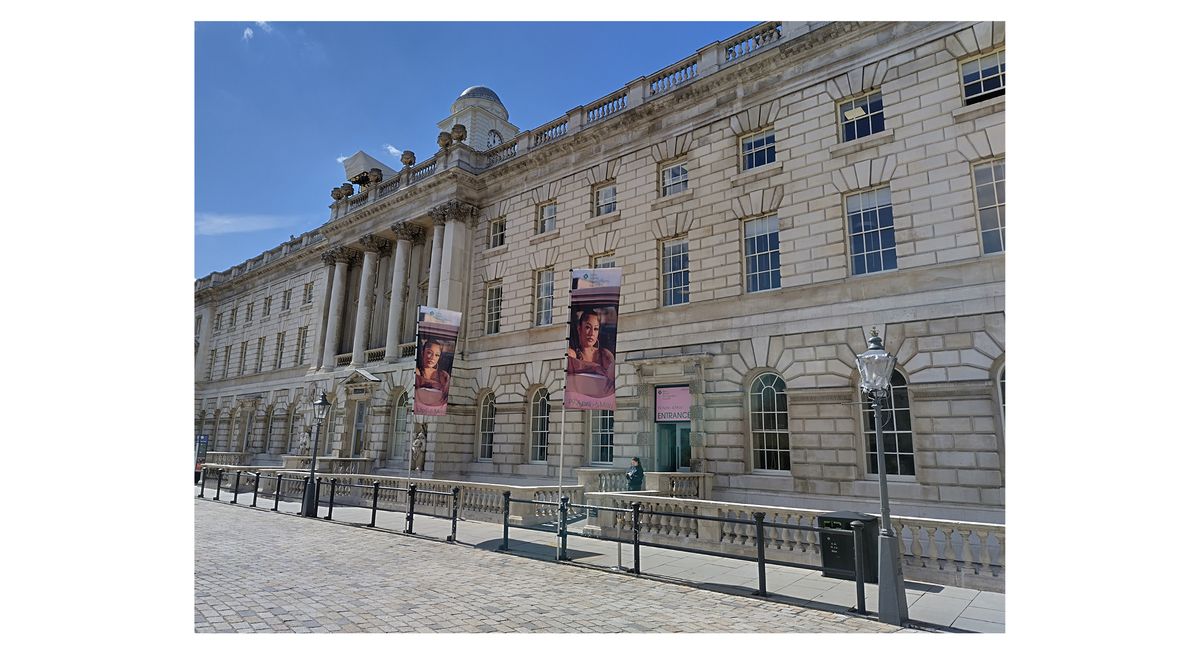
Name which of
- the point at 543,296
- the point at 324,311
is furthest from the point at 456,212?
the point at 324,311

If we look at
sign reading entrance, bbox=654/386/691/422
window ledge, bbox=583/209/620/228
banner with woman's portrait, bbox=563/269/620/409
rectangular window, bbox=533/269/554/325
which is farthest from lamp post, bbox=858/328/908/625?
rectangular window, bbox=533/269/554/325

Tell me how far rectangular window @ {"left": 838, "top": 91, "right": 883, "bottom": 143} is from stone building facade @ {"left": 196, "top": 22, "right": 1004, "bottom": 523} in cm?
6

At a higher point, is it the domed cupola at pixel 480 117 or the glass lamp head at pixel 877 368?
the domed cupola at pixel 480 117

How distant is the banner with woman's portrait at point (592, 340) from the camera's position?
12.2 m

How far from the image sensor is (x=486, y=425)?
76.3ft

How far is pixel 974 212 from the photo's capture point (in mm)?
13164

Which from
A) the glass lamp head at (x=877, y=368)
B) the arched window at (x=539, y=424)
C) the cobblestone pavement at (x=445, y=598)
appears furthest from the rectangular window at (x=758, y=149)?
the cobblestone pavement at (x=445, y=598)

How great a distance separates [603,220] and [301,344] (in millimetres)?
23496

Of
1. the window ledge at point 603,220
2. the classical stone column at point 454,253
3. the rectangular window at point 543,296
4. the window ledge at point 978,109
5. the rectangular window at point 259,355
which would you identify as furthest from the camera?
the rectangular window at point 259,355

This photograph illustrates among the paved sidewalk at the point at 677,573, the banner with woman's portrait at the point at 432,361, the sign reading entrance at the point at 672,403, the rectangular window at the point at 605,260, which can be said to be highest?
the rectangular window at the point at 605,260

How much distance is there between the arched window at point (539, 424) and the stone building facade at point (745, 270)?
83mm

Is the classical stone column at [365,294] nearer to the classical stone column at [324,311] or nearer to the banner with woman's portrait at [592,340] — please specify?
the classical stone column at [324,311]

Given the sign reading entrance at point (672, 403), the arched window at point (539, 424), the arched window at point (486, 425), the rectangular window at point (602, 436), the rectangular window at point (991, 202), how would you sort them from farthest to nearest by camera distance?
the arched window at point (486, 425) → the arched window at point (539, 424) → the rectangular window at point (602, 436) → the sign reading entrance at point (672, 403) → the rectangular window at point (991, 202)

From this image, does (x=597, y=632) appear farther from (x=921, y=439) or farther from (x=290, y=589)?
(x=921, y=439)
